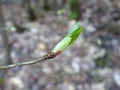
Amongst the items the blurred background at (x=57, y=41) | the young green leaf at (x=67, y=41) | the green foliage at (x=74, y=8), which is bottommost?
the blurred background at (x=57, y=41)

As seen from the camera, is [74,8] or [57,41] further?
[74,8]

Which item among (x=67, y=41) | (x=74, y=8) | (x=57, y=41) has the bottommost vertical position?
(x=57, y=41)

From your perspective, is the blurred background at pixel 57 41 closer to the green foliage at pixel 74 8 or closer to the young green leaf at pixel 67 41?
the green foliage at pixel 74 8

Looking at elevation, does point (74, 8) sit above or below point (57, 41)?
above

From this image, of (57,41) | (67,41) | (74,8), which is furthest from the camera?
(74,8)

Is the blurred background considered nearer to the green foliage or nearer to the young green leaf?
the green foliage

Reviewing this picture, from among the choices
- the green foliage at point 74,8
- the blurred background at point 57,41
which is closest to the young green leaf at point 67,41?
the blurred background at point 57,41

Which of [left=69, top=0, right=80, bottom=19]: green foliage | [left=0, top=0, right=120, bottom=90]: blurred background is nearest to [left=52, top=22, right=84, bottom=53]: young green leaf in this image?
[left=0, top=0, right=120, bottom=90]: blurred background

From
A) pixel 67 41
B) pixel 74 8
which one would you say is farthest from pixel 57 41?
pixel 67 41

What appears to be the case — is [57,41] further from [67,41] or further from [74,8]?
[67,41]

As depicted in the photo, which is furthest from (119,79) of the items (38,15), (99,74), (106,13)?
(38,15)
